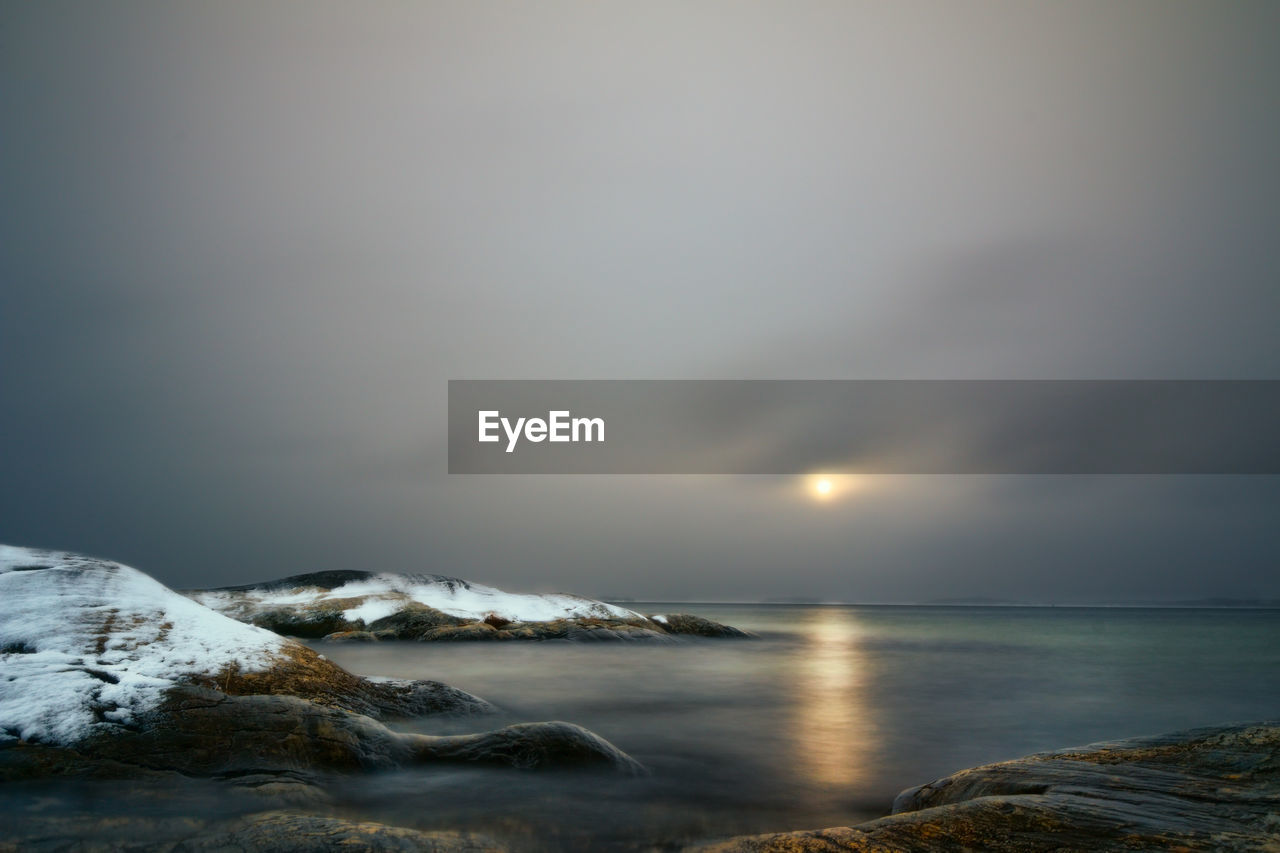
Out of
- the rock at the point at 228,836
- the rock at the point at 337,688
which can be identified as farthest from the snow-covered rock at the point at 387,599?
the rock at the point at 228,836

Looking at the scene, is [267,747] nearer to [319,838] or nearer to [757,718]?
[319,838]

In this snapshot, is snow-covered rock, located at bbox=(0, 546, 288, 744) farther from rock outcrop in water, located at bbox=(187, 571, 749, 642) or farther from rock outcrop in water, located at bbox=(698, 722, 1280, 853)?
rock outcrop in water, located at bbox=(187, 571, 749, 642)

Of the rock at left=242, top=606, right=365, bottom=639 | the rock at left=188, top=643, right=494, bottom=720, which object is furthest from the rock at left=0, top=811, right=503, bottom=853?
the rock at left=242, top=606, right=365, bottom=639

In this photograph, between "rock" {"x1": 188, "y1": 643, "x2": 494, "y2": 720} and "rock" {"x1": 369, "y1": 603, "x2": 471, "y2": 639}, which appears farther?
"rock" {"x1": 369, "y1": 603, "x2": 471, "y2": 639}

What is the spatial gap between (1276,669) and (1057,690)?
18.3 m

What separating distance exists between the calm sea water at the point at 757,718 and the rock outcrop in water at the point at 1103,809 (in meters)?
2.28

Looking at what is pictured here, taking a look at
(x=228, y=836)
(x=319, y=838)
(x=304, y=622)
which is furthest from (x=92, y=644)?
(x=304, y=622)

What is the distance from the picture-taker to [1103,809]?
5559mm

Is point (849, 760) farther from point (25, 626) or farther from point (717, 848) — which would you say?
point (25, 626)

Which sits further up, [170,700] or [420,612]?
[170,700]

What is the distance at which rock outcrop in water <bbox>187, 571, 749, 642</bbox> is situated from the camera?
40.6m

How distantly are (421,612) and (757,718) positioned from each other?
30.7 metres

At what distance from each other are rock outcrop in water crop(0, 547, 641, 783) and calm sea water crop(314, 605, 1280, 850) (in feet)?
1.89

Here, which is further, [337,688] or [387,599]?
[387,599]
